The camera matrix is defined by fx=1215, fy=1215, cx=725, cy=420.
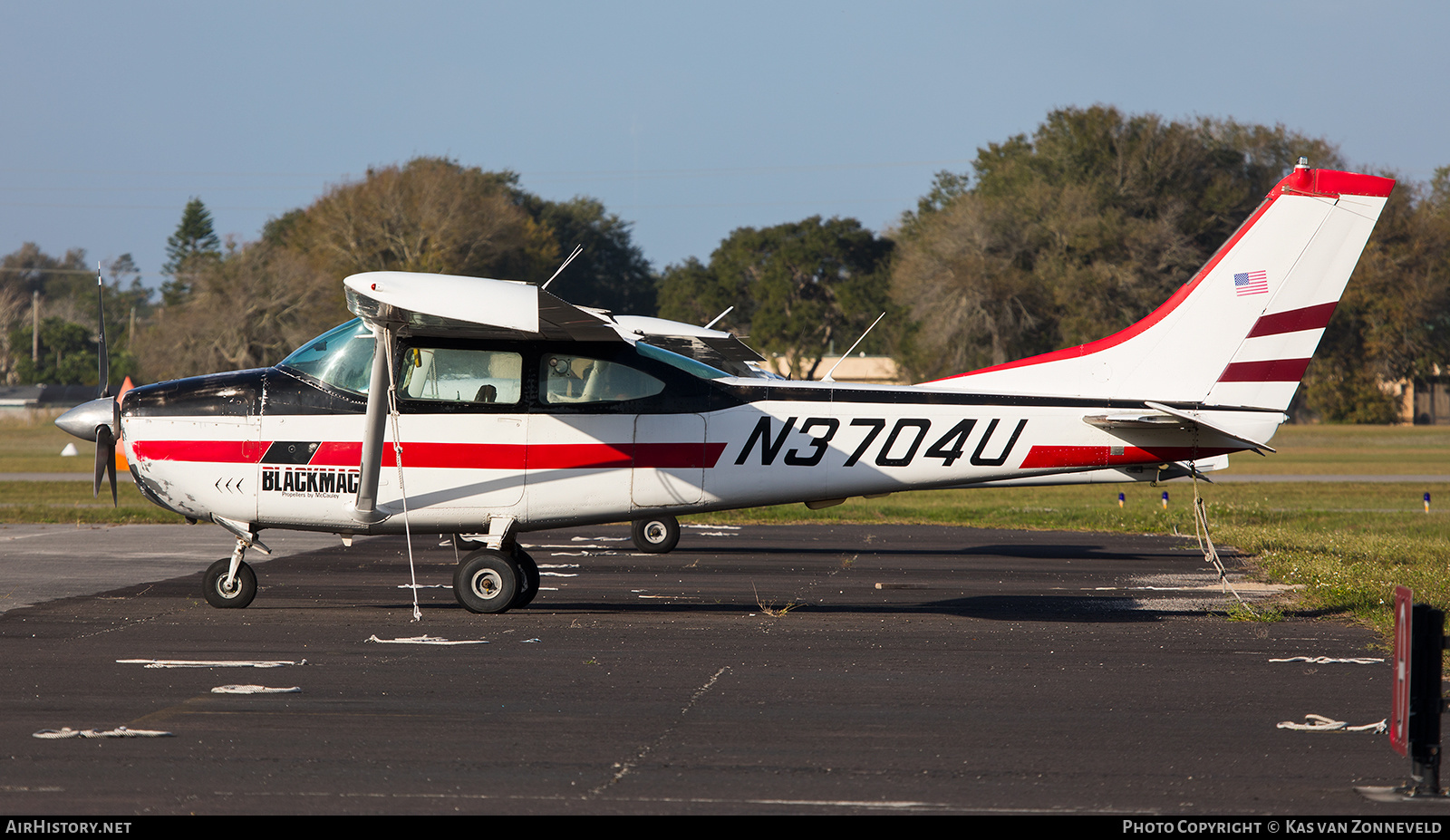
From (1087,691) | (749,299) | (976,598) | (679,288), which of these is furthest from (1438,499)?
(679,288)

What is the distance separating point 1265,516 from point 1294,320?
11.5 meters

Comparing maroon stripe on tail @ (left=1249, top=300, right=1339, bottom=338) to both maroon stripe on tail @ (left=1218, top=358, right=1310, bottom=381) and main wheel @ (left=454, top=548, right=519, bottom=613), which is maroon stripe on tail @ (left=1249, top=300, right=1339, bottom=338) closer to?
maroon stripe on tail @ (left=1218, top=358, right=1310, bottom=381)

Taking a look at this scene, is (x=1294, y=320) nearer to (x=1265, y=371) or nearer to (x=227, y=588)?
(x=1265, y=371)

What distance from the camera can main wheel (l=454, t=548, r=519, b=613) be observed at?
10461 millimetres

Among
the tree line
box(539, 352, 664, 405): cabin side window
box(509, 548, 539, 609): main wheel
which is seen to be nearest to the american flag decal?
box(539, 352, 664, 405): cabin side window

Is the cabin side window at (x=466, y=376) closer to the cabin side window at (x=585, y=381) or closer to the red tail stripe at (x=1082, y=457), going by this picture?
the cabin side window at (x=585, y=381)

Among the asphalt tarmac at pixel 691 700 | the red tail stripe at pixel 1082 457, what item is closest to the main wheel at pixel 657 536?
the asphalt tarmac at pixel 691 700

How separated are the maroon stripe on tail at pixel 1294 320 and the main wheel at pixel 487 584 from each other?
6.73m

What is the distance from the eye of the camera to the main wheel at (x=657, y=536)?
52.5ft

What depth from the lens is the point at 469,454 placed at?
34.3 ft

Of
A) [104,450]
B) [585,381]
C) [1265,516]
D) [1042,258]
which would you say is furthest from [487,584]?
[1042,258]

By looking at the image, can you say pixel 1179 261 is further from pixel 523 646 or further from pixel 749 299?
pixel 523 646

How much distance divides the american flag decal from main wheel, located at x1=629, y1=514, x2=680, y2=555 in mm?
7870

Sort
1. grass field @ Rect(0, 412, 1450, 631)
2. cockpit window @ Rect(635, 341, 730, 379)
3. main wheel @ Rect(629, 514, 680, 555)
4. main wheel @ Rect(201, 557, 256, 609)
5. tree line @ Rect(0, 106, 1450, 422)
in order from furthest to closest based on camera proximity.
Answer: tree line @ Rect(0, 106, 1450, 422) → main wheel @ Rect(629, 514, 680, 555) → grass field @ Rect(0, 412, 1450, 631) → cockpit window @ Rect(635, 341, 730, 379) → main wheel @ Rect(201, 557, 256, 609)
